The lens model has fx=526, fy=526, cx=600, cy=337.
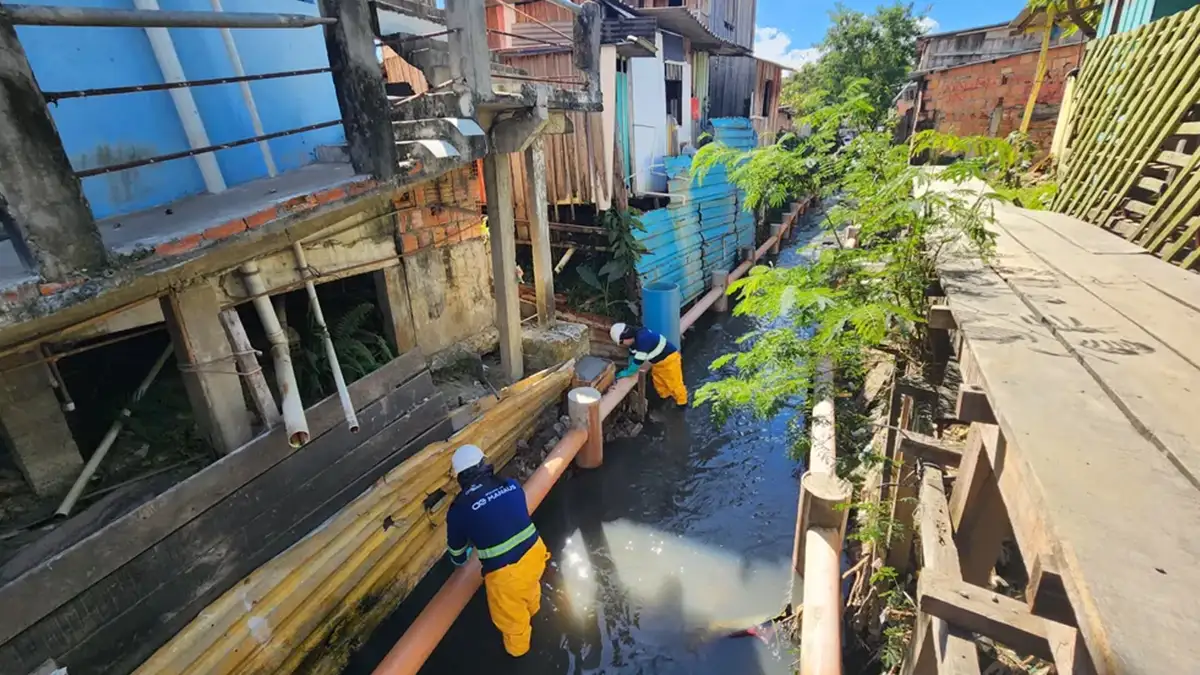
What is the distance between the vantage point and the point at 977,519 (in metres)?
3.15

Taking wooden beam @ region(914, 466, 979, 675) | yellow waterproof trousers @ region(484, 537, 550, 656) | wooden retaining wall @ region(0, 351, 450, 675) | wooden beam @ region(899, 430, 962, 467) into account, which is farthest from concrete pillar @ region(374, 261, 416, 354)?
wooden beam @ region(914, 466, 979, 675)

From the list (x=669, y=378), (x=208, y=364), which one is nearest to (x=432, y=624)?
(x=208, y=364)

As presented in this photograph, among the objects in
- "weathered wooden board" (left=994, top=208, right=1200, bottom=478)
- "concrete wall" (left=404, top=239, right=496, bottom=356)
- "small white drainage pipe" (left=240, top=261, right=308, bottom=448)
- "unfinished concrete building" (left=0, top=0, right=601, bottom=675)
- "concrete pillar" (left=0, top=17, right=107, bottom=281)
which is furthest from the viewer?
"concrete wall" (left=404, top=239, right=496, bottom=356)

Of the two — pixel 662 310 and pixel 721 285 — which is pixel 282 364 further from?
pixel 721 285

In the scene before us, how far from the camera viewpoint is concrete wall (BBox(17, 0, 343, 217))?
3.46 meters

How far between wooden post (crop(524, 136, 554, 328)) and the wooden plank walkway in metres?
4.88

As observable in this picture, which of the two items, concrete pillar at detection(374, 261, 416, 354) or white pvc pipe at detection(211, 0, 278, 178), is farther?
concrete pillar at detection(374, 261, 416, 354)

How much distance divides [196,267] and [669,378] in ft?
22.1

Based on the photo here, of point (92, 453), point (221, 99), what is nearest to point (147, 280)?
point (92, 453)

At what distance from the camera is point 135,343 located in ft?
14.4

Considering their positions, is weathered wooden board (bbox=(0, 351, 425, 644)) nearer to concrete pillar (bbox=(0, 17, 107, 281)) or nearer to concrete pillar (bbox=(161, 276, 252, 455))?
concrete pillar (bbox=(161, 276, 252, 455))

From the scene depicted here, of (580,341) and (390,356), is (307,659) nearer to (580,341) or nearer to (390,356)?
(390,356)

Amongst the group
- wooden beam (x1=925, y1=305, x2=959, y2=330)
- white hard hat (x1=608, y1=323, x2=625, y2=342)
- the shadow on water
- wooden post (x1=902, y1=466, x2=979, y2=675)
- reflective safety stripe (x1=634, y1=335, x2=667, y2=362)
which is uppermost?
wooden beam (x1=925, y1=305, x2=959, y2=330)

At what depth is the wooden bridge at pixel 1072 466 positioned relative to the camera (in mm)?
1284
